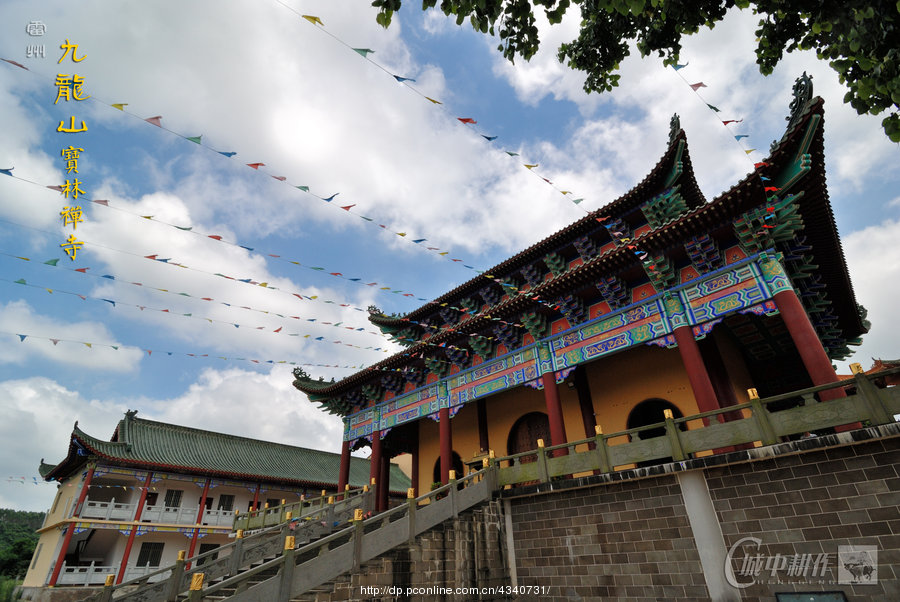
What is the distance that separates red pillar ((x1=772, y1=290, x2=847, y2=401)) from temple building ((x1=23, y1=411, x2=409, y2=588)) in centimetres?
1984

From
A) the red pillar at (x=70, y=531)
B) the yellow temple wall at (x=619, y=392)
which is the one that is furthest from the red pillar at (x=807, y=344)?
the red pillar at (x=70, y=531)

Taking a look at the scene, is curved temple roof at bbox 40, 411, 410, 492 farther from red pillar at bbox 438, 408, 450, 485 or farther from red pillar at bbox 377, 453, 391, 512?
red pillar at bbox 438, 408, 450, 485

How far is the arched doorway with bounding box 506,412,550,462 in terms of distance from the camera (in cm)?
1490

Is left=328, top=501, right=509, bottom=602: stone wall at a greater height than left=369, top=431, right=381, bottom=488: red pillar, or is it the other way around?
left=369, top=431, right=381, bottom=488: red pillar

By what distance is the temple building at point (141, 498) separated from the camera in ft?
71.8

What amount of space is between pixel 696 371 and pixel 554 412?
3.64 m

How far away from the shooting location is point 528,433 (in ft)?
50.4

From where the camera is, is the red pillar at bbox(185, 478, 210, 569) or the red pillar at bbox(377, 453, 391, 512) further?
the red pillar at bbox(185, 478, 210, 569)

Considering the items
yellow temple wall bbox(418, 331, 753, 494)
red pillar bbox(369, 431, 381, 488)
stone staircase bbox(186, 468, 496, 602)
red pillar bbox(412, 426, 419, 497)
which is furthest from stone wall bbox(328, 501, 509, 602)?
red pillar bbox(412, 426, 419, 497)

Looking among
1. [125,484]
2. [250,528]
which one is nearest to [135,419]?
[125,484]

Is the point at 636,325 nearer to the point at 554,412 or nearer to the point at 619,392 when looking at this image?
the point at 554,412

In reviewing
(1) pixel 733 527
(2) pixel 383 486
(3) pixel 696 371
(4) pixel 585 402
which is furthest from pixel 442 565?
(2) pixel 383 486

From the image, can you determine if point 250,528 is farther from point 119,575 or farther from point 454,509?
point 454,509

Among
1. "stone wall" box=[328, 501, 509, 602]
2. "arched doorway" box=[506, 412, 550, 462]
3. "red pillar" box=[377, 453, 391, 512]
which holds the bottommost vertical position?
"stone wall" box=[328, 501, 509, 602]
